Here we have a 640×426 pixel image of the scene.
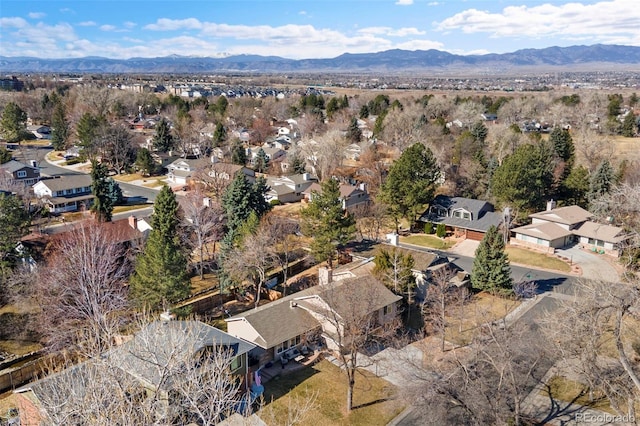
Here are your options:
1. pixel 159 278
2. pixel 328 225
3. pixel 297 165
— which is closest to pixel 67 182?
pixel 297 165

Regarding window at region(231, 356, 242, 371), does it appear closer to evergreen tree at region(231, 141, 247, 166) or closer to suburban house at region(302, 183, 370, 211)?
suburban house at region(302, 183, 370, 211)

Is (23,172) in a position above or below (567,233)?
above

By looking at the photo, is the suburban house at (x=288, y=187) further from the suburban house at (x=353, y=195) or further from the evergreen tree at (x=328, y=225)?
the evergreen tree at (x=328, y=225)

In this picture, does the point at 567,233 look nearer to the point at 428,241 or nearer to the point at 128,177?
the point at 428,241

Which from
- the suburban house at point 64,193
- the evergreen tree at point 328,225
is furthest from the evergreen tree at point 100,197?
the evergreen tree at point 328,225

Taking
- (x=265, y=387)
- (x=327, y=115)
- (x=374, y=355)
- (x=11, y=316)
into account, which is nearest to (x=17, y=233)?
(x=11, y=316)

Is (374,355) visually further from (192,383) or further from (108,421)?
(108,421)
